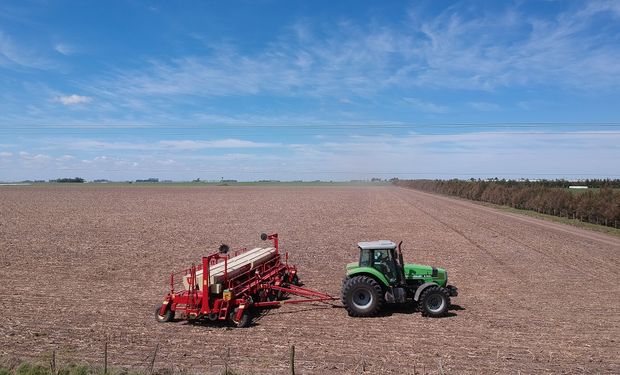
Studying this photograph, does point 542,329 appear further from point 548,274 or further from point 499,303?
point 548,274

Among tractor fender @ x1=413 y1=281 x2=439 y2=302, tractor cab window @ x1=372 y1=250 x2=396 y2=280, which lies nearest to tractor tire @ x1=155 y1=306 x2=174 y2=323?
tractor cab window @ x1=372 y1=250 x2=396 y2=280

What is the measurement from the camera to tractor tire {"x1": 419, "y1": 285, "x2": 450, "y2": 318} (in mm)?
12516

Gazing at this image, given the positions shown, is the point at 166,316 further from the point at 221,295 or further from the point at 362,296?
the point at 362,296

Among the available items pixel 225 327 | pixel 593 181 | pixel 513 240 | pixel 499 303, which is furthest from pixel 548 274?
pixel 593 181

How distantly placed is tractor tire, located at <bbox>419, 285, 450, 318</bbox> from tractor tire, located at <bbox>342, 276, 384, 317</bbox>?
1079 mm

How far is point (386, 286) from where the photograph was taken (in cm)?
1276

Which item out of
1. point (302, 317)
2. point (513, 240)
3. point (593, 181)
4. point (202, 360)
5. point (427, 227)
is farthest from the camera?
point (593, 181)

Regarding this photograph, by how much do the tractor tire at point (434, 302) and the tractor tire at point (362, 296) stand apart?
42.5 inches

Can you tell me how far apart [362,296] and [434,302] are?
1865 millimetres

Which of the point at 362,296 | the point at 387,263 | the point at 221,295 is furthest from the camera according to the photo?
the point at 387,263

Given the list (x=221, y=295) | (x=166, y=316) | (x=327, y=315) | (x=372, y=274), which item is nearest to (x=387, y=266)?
(x=372, y=274)

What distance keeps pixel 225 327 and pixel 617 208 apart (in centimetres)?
3907

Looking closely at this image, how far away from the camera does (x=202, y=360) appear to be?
954cm

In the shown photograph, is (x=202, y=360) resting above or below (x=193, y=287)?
below
